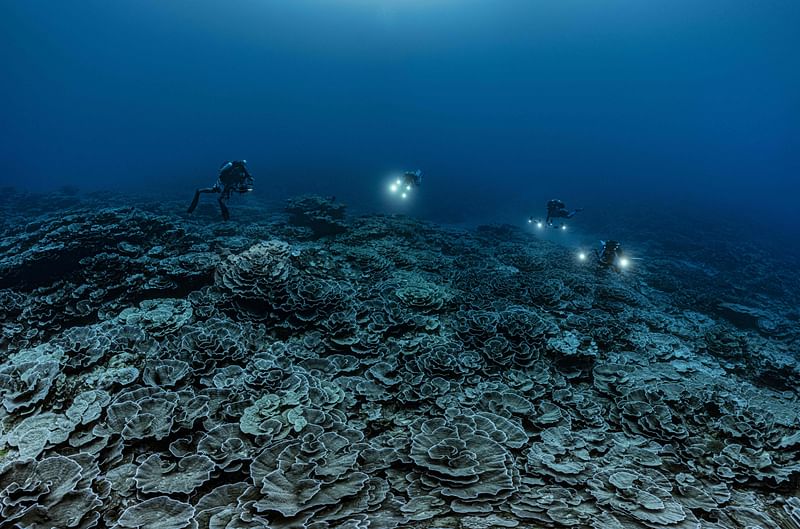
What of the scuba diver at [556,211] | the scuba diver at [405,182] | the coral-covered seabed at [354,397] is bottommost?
the coral-covered seabed at [354,397]

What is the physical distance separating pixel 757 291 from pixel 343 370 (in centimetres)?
2396

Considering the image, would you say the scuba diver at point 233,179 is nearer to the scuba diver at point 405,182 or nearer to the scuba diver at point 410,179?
the scuba diver at point 405,182

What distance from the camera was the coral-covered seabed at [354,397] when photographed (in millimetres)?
3217

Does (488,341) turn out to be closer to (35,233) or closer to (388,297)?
(388,297)

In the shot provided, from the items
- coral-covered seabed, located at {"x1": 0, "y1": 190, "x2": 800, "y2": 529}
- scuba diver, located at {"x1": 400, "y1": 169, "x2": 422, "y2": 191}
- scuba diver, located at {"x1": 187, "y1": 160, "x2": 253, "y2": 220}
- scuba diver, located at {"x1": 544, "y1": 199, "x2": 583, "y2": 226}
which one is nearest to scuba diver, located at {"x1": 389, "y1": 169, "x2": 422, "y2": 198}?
Result: scuba diver, located at {"x1": 400, "y1": 169, "x2": 422, "y2": 191}

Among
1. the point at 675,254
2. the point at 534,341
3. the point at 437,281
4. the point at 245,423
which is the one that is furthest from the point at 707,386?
the point at 675,254

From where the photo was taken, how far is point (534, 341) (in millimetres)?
7227

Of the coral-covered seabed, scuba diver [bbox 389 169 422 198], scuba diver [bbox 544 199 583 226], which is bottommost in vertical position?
the coral-covered seabed

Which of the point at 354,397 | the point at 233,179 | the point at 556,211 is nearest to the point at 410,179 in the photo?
the point at 556,211

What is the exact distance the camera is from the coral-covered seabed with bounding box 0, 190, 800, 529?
3217 mm

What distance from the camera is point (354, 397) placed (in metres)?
5.22

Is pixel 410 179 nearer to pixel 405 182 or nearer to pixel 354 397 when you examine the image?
pixel 405 182

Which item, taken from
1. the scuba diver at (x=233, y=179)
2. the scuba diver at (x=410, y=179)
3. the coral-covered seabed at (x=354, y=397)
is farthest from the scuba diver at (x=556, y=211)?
the scuba diver at (x=233, y=179)

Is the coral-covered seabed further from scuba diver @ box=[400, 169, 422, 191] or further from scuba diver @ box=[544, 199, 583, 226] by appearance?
scuba diver @ box=[544, 199, 583, 226]
